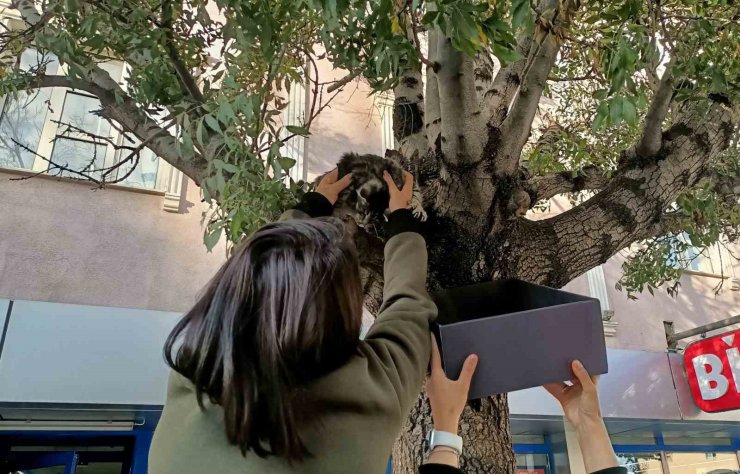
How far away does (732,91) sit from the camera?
282 cm

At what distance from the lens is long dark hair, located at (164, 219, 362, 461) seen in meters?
1.03

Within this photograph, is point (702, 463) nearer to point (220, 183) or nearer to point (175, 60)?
point (220, 183)

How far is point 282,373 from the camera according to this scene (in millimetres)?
1046

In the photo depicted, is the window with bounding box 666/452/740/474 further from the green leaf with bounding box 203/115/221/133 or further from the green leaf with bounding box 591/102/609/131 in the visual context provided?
the green leaf with bounding box 203/115/221/133

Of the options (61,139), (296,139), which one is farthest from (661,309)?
(61,139)

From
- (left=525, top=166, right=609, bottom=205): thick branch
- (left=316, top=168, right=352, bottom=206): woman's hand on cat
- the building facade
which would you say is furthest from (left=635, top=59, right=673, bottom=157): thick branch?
the building facade

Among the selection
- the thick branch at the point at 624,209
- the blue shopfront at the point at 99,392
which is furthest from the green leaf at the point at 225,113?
the blue shopfront at the point at 99,392

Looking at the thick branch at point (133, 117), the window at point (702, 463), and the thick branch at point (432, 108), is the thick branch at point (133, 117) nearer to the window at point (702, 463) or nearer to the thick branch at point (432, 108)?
the thick branch at point (432, 108)

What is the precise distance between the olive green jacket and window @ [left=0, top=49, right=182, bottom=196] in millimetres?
5669

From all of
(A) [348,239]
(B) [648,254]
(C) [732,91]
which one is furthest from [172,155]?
(B) [648,254]

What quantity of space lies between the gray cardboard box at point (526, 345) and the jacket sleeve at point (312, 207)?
74 cm

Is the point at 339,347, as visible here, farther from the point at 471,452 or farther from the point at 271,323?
the point at 471,452

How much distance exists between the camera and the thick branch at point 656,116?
286 centimetres

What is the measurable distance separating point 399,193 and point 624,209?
1.51 meters
